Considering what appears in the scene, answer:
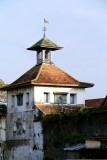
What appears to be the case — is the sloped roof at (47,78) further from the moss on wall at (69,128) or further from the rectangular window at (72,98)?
the moss on wall at (69,128)

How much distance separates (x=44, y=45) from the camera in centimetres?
4928

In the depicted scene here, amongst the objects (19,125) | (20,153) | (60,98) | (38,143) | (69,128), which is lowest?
(20,153)

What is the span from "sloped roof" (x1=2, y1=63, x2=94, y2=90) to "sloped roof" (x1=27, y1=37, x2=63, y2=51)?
62.9 inches

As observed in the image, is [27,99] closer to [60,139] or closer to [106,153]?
[60,139]

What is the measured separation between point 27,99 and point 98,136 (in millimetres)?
12605

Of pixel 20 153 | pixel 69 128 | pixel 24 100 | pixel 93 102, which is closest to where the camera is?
pixel 69 128

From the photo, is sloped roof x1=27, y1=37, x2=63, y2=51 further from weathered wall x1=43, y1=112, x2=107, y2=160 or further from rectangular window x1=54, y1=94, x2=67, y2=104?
weathered wall x1=43, y1=112, x2=107, y2=160

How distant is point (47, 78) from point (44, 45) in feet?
11.7

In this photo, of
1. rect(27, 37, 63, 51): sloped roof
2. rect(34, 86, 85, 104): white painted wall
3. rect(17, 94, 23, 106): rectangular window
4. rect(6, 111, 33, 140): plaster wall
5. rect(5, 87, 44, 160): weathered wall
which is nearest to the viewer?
rect(5, 87, 44, 160): weathered wall

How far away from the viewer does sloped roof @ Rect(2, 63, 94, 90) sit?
153ft

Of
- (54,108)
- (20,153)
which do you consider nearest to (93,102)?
(54,108)

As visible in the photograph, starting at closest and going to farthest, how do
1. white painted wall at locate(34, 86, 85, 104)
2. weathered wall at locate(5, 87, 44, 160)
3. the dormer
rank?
1. weathered wall at locate(5, 87, 44, 160)
2. white painted wall at locate(34, 86, 85, 104)
3. the dormer

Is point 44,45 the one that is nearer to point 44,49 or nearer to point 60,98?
point 44,49

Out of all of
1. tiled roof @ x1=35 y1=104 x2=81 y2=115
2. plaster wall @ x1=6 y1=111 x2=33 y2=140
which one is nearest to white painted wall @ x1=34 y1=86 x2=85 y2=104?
tiled roof @ x1=35 y1=104 x2=81 y2=115
